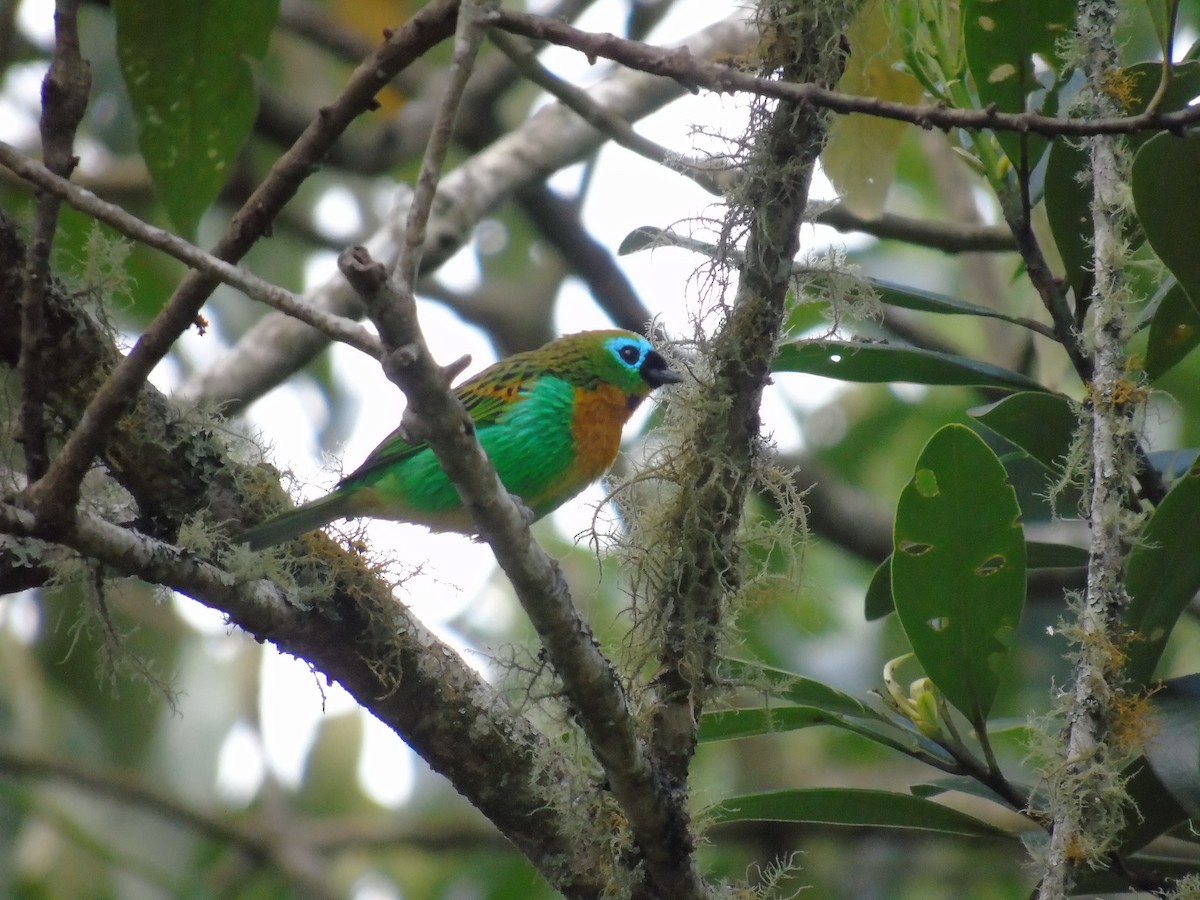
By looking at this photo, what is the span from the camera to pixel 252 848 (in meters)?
6.06

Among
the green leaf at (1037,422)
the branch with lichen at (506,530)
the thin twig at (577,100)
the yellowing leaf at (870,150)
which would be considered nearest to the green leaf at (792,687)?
the branch with lichen at (506,530)

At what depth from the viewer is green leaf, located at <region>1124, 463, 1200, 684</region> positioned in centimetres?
245

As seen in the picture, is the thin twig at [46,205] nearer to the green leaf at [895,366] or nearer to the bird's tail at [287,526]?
the bird's tail at [287,526]

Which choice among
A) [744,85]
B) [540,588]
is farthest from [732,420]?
[744,85]

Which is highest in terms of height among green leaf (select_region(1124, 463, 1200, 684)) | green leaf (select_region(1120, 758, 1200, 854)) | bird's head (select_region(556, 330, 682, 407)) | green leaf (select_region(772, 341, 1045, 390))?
bird's head (select_region(556, 330, 682, 407))

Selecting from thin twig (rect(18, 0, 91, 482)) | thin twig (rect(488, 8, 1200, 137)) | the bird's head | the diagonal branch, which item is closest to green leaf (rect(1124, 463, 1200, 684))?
thin twig (rect(488, 8, 1200, 137))

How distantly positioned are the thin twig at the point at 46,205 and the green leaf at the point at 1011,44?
1704 mm

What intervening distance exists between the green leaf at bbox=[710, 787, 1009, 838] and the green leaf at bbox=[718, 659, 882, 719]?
0.57 ft

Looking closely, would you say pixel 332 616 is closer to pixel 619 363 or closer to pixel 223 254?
pixel 223 254

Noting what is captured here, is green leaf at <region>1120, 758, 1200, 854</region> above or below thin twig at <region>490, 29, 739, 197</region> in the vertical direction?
below

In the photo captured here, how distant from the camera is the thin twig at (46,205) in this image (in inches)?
77.6

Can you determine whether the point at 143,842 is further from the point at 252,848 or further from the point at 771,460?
the point at 771,460

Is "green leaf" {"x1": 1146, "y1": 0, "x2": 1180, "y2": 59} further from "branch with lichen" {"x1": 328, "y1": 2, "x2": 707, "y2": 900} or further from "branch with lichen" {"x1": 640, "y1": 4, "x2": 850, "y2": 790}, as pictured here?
"branch with lichen" {"x1": 328, "y1": 2, "x2": 707, "y2": 900}

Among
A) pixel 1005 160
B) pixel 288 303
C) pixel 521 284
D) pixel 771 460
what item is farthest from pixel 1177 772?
pixel 521 284
